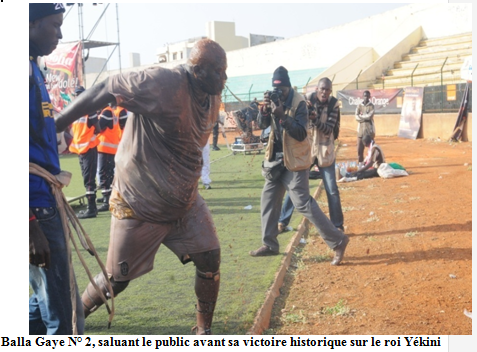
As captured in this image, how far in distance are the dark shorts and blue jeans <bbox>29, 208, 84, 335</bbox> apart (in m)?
0.57

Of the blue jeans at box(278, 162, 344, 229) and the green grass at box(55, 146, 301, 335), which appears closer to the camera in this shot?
the green grass at box(55, 146, 301, 335)

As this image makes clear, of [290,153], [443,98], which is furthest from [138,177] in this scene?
[443,98]

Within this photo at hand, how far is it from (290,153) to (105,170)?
471cm

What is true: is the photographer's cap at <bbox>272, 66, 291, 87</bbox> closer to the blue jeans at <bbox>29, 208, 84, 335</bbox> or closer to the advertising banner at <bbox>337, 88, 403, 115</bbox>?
the blue jeans at <bbox>29, 208, 84, 335</bbox>

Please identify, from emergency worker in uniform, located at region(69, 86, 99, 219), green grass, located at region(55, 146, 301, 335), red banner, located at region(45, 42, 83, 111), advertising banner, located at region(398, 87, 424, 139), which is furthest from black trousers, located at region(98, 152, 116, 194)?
advertising banner, located at region(398, 87, 424, 139)

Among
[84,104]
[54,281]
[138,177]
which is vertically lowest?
[54,281]

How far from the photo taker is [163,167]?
11.7 feet

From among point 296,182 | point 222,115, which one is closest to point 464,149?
point 222,115

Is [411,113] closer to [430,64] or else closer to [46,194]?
[430,64]

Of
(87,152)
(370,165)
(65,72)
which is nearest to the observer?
(87,152)

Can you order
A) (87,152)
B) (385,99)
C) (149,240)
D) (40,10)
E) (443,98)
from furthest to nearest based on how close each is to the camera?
(385,99)
(443,98)
(87,152)
(149,240)
(40,10)

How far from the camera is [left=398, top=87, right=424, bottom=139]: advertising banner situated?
76.0 ft

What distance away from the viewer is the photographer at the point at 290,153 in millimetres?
5852

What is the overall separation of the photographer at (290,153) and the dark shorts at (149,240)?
2.22 m
